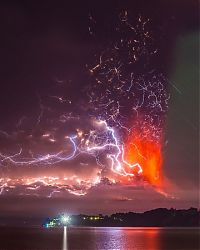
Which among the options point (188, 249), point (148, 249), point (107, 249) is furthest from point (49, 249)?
point (188, 249)

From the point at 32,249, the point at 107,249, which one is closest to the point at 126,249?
the point at 107,249

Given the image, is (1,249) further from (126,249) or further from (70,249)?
(126,249)

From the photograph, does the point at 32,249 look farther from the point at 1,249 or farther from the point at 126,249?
the point at 126,249

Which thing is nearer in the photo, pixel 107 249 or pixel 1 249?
pixel 1 249

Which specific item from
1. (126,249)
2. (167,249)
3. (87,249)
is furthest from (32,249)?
(167,249)

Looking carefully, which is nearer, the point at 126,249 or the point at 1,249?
the point at 1,249

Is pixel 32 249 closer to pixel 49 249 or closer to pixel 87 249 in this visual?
pixel 49 249

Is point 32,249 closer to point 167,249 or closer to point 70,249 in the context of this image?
point 70,249
